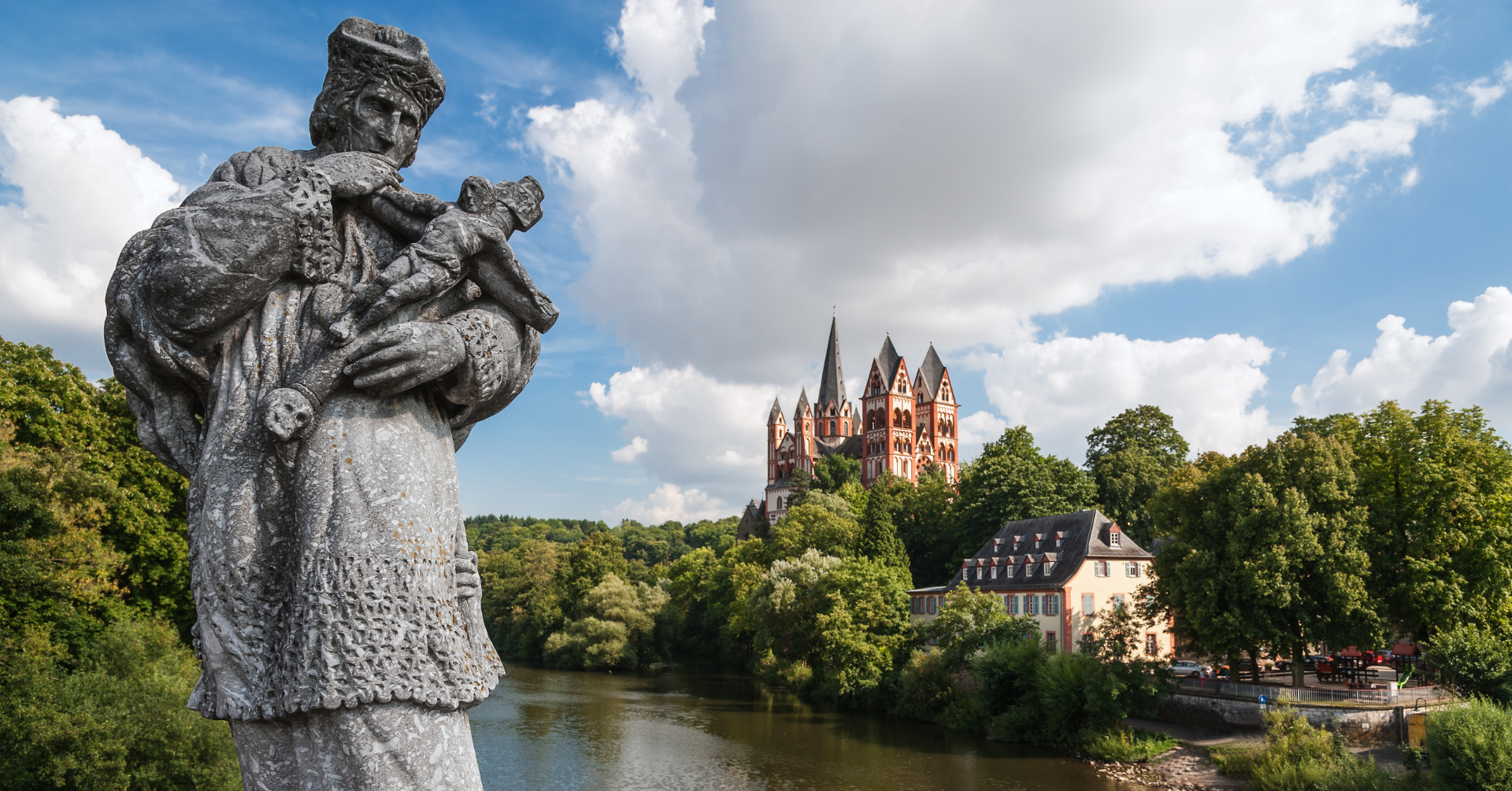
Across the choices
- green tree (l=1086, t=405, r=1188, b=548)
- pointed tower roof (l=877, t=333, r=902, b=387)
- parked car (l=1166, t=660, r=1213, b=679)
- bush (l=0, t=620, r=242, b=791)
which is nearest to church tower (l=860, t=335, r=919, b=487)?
pointed tower roof (l=877, t=333, r=902, b=387)

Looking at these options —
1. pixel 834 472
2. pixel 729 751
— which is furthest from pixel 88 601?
pixel 834 472

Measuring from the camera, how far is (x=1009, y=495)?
53.0m

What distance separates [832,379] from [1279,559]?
88.3m

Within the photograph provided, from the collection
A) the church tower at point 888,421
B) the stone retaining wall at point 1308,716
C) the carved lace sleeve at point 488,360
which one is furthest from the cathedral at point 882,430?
the carved lace sleeve at point 488,360

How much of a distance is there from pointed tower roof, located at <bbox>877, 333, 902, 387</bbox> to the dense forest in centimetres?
4336

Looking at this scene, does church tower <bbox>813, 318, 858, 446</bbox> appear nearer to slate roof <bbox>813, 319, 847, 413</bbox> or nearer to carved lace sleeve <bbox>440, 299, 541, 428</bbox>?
slate roof <bbox>813, 319, 847, 413</bbox>

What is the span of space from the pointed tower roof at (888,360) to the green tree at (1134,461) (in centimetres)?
3642

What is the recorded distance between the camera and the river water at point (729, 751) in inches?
1041

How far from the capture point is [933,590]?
152 feet

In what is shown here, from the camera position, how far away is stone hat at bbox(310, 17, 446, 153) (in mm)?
3963

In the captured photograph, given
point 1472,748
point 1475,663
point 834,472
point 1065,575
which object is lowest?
point 1472,748

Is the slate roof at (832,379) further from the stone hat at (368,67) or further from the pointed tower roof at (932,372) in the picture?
the stone hat at (368,67)

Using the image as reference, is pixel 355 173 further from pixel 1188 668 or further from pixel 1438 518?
pixel 1188 668

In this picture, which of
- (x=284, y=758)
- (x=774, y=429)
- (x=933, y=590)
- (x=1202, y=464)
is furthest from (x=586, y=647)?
(x=774, y=429)
